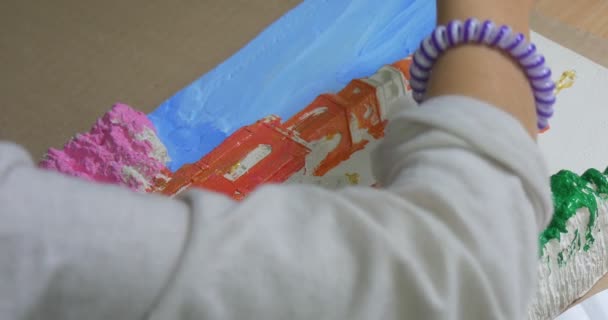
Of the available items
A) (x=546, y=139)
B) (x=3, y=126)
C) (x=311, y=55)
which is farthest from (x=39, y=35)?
(x=546, y=139)

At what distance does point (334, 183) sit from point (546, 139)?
199mm

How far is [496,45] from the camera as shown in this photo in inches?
14.7

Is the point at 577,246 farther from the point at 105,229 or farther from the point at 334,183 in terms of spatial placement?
the point at 105,229

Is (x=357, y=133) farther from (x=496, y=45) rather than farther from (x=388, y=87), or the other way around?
(x=496, y=45)

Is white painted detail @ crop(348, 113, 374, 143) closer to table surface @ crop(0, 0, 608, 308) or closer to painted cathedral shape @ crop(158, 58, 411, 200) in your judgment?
painted cathedral shape @ crop(158, 58, 411, 200)

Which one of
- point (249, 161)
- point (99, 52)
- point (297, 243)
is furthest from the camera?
point (99, 52)

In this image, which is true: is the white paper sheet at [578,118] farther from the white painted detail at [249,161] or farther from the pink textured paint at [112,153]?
the pink textured paint at [112,153]

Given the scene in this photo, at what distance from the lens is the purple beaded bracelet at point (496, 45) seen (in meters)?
0.37

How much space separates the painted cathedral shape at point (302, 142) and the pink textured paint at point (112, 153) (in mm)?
28

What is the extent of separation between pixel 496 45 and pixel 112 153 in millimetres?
364

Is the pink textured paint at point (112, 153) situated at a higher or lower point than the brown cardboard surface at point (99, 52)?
lower

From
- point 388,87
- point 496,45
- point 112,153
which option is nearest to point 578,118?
point 388,87

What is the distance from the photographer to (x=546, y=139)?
0.60 m

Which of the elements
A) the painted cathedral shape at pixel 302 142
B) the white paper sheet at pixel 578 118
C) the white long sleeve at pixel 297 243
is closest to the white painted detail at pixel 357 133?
the painted cathedral shape at pixel 302 142
